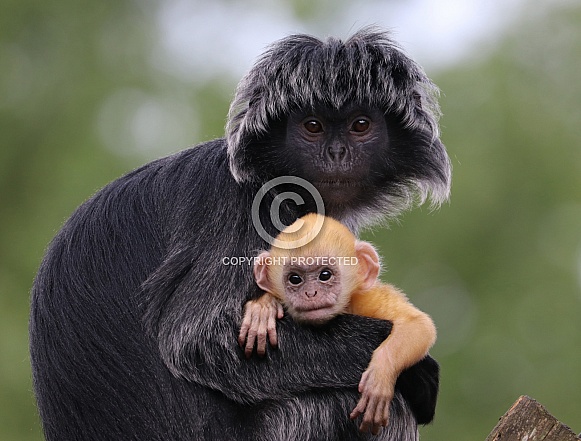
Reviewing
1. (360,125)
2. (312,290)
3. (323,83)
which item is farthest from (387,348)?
(323,83)

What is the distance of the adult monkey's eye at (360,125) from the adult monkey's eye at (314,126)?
0.18 metres

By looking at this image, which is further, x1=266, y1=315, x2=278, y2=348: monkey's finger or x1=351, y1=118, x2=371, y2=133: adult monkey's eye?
x1=351, y1=118, x2=371, y2=133: adult monkey's eye

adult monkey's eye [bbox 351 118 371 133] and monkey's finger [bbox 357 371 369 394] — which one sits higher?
adult monkey's eye [bbox 351 118 371 133]

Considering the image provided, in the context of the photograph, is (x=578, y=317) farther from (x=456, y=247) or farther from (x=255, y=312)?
(x=255, y=312)

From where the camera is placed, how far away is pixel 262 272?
478 cm

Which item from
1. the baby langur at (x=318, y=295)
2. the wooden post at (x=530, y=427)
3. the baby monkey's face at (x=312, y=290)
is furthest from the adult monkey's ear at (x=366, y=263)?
the wooden post at (x=530, y=427)

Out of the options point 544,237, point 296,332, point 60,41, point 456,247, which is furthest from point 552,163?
point 296,332

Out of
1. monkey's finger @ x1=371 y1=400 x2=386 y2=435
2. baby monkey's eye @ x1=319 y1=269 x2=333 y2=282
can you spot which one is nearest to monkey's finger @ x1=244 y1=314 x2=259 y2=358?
baby monkey's eye @ x1=319 y1=269 x2=333 y2=282

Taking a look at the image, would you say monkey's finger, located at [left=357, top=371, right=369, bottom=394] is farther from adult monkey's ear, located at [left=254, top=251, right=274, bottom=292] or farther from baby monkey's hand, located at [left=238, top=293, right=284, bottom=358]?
adult monkey's ear, located at [left=254, top=251, right=274, bottom=292]

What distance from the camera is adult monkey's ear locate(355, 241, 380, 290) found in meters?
4.98

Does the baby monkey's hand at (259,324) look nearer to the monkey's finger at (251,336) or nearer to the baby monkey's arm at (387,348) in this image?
the monkey's finger at (251,336)

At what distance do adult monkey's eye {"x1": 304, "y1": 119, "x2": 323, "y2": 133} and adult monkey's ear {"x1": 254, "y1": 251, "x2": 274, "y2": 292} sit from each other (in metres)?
0.72

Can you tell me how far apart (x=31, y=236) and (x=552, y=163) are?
7551mm

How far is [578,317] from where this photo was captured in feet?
43.6
